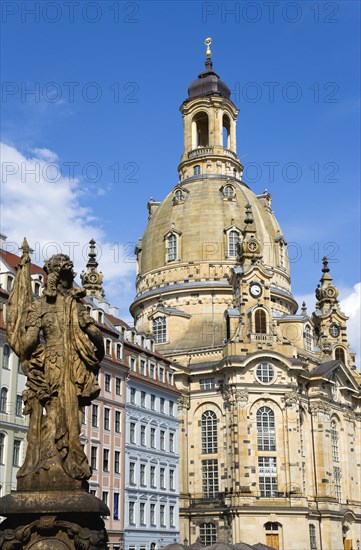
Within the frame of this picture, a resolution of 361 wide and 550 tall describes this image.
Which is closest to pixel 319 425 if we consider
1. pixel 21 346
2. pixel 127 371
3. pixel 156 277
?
pixel 156 277

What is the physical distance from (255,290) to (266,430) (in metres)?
14.2

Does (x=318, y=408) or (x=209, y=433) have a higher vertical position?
(x=318, y=408)

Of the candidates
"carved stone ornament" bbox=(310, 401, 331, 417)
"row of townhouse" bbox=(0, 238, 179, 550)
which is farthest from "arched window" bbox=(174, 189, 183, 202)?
"carved stone ornament" bbox=(310, 401, 331, 417)

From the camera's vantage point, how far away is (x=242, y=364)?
73750 mm

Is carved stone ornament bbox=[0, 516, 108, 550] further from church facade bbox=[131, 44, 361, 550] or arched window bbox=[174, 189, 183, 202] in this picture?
arched window bbox=[174, 189, 183, 202]

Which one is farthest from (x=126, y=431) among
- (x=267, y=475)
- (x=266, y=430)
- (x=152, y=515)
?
(x=266, y=430)

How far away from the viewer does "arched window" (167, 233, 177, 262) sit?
293 ft

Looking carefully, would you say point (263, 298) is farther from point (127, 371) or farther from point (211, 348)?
point (127, 371)

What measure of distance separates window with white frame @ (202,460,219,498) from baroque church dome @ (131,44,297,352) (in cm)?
1232

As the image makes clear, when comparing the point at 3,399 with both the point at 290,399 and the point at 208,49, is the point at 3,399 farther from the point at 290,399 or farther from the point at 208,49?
the point at 208,49

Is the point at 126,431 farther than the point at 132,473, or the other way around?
the point at 132,473

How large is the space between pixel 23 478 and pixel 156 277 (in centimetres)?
7868

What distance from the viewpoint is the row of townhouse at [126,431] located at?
43.7 metres

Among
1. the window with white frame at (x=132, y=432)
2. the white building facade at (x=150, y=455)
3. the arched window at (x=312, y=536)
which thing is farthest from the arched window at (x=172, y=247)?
the window with white frame at (x=132, y=432)
